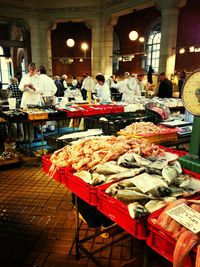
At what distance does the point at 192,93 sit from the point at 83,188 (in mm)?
1562

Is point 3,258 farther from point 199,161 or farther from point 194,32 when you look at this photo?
point 194,32

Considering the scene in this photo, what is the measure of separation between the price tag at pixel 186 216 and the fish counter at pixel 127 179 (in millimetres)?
33

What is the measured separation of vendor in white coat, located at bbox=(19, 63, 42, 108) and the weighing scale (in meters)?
4.95

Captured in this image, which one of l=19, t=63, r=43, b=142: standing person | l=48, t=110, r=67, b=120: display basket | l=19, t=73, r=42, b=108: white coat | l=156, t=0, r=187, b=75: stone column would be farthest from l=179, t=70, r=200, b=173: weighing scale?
l=156, t=0, r=187, b=75: stone column

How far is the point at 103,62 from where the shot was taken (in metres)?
16.2

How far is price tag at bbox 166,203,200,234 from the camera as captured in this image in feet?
4.27

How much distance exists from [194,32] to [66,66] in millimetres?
11218

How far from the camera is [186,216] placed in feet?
4.54

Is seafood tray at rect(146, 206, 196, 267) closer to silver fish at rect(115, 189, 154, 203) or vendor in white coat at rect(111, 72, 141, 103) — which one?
silver fish at rect(115, 189, 154, 203)

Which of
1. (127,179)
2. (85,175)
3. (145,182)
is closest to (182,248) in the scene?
(145,182)

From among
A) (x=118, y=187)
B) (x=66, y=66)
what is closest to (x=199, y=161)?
(x=118, y=187)

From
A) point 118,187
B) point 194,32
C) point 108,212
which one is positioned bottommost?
point 108,212

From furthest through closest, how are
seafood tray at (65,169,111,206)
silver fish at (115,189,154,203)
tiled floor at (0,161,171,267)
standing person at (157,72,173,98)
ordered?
standing person at (157,72,173,98) → tiled floor at (0,161,171,267) → seafood tray at (65,169,111,206) → silver fish at (115,189,154,203)

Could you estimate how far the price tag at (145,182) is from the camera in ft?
5.61
